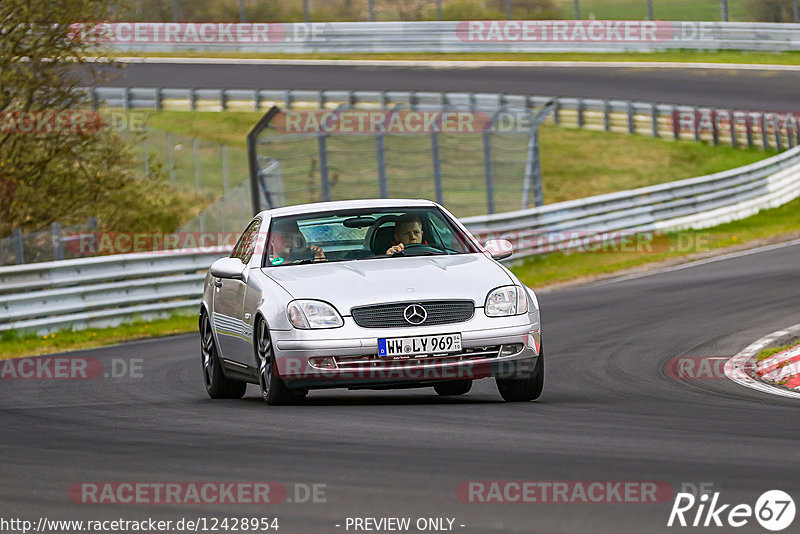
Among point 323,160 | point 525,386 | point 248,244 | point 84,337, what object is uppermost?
point 248,244

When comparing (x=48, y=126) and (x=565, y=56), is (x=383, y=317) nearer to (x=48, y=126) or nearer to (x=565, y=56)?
(x=48, y=126)

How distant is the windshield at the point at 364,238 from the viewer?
414 inches

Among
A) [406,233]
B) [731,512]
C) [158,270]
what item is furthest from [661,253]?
[731,512]

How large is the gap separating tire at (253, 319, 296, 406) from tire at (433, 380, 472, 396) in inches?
55.0

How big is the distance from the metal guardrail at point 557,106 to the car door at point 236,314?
91.9ft

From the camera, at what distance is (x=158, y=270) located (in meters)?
20.1

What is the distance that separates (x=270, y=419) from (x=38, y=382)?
4.80 m

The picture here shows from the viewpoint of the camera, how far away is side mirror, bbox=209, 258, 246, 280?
1055 centimetres

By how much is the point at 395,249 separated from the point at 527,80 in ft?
119

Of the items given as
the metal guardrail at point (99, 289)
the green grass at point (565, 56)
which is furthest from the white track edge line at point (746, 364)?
the green grass at point (565, 56)

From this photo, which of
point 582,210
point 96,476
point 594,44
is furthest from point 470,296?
point 594,44

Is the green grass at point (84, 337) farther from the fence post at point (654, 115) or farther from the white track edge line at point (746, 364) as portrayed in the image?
the fence post at point (654, 115)

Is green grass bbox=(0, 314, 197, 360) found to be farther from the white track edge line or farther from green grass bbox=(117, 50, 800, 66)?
green grass bbox=(117, 50, 800, 66)

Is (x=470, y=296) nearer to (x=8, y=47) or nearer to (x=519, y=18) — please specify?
(x=8, y=47)
